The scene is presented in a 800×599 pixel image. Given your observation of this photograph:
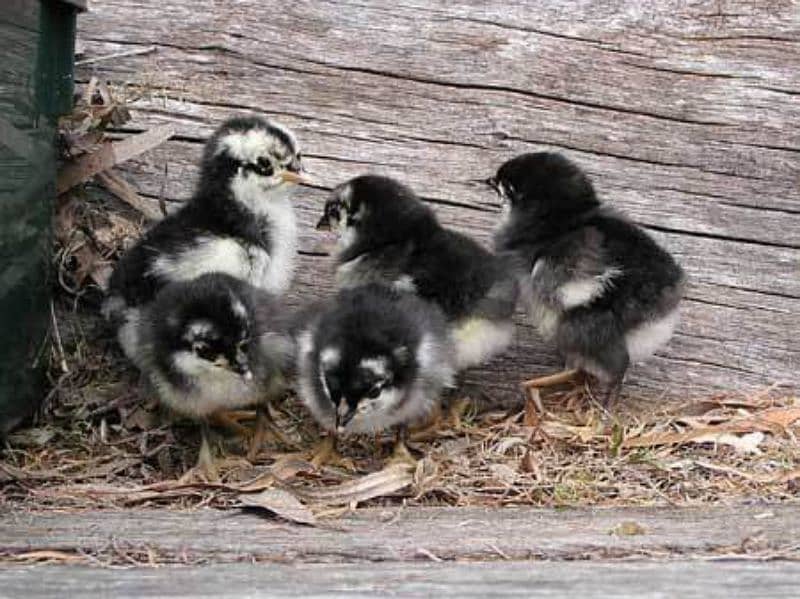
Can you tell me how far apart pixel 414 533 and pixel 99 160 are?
5.73ft

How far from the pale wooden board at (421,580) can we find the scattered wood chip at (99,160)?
69.7 inches

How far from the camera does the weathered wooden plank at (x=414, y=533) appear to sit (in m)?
2.67

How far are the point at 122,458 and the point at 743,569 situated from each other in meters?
1.84

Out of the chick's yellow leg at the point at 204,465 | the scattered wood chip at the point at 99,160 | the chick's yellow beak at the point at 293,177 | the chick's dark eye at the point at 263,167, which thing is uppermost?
the chick's dark eye at the point at 263,167

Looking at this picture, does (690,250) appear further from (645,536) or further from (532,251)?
(645,536)

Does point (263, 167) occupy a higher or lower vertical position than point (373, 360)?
higher

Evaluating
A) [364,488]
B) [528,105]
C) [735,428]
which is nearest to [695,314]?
[735,428]

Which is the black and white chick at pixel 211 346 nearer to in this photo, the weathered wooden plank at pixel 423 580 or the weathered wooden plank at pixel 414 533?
the weathered wooden plank at pixel 414 533

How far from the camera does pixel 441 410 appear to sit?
395 centimetres

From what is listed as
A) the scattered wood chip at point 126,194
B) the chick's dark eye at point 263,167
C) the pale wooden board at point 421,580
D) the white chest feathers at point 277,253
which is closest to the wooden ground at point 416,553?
the pale wooden board at point 421,580

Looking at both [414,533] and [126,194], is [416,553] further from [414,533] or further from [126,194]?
[126,194]

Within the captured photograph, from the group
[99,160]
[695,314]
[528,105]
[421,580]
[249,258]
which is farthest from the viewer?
[528,105]

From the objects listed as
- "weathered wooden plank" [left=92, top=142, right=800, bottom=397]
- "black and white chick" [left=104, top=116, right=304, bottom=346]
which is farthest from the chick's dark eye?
"weathered wooden plank" [left=92, top=142, right=800, bottom=397]

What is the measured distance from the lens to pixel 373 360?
339 cm
